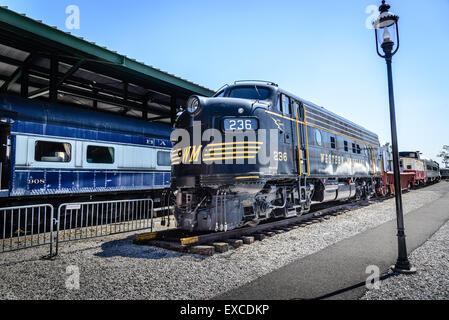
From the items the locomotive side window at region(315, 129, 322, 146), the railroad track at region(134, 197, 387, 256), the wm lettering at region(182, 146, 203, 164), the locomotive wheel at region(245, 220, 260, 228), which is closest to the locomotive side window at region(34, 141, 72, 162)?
the railroad track at region(134, 197, 387, 256)

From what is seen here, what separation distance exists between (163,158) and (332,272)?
9.16 meters

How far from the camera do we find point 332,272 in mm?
4238

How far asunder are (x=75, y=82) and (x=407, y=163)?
100 feet

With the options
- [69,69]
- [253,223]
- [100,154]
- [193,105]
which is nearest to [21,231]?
[100,154]

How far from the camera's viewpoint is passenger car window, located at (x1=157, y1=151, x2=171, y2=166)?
1188 cm

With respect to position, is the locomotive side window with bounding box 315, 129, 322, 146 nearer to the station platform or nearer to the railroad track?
the railroad track

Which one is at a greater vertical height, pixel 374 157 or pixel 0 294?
pixel 374 157

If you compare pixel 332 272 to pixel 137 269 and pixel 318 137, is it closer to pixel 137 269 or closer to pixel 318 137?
pixel 137 269

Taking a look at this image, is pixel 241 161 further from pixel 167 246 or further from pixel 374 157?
pixel 374 157

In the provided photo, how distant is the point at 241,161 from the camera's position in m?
6.22

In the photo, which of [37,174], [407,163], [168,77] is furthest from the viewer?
[407,163]

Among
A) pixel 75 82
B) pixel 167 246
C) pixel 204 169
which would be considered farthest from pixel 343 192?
pixel 75 82

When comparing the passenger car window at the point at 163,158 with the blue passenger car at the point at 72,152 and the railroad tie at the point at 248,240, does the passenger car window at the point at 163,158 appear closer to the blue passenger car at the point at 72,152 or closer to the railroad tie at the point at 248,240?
the blue passenger car at the point at 72,152

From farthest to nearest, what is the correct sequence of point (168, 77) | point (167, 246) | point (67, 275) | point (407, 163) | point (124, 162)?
point (407, 163) → point (168, 77) → point (124, 162) → point (167, 246) → point (67, 275)
